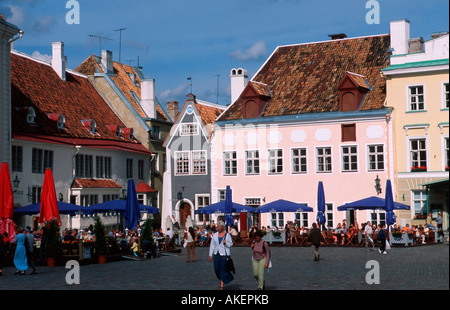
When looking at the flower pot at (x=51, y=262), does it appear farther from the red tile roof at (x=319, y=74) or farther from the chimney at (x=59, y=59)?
the chimney at (x=59, y=59)

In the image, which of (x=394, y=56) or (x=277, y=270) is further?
(x=394, y=56)

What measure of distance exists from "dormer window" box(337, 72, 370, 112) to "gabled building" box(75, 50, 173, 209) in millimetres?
16718

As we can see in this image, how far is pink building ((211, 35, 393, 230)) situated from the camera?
144ft

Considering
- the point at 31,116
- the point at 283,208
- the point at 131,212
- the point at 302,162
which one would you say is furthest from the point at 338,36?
the point at 131,212

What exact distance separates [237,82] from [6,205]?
90.1 feet

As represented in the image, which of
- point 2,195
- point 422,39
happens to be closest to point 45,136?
point 2,195

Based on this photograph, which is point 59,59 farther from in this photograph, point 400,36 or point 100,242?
point 100,242

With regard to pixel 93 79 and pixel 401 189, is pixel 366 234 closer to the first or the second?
pixel 401 189

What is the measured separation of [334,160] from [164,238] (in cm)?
1415

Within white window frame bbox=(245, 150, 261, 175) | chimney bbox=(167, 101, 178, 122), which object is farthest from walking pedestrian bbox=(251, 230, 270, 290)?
chimney bbox=(167, 101, 178, 122)

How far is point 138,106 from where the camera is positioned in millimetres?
57219

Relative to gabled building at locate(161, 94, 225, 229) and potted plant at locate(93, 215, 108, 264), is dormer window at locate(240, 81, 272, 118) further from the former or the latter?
potted plant at locate(93, 215, 108, 264)

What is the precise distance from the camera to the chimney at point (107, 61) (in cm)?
5736

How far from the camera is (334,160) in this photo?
44719 mm
